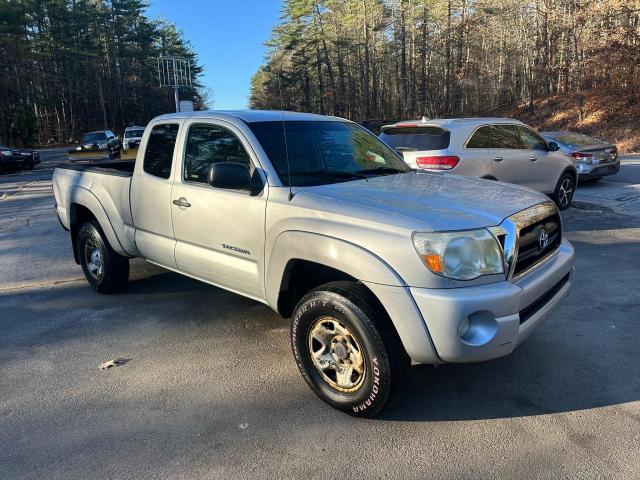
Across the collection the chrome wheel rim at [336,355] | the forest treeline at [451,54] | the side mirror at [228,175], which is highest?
the forest treeline at [451,54]

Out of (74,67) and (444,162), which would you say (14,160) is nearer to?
(444,162)

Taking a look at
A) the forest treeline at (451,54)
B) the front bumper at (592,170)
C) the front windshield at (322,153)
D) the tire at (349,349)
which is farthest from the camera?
the forest treeline at (451,54)

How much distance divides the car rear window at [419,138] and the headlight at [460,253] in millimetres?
5198

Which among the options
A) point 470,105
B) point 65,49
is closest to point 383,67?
point 470,105

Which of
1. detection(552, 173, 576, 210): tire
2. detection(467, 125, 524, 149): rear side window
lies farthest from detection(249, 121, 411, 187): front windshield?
detection(552, 173, 576, 210): tire

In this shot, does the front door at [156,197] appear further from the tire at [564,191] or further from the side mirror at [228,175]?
the tire at [564,191]

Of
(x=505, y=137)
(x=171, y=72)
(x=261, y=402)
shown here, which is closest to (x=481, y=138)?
(x=505, y=137)

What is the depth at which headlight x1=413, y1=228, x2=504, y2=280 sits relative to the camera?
8.84ft

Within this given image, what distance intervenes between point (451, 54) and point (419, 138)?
4384 centimetres

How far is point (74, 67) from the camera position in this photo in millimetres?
59688

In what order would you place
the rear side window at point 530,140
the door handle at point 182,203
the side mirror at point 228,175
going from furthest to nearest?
the rear side window at point 530,140, the door handle at point 182,203, the side mirror at point 228,175

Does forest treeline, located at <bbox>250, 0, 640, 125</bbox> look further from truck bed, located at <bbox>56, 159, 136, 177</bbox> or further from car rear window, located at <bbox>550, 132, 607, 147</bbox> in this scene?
truck bed, located at <bbox>56, 159, 136, 177</bbox>

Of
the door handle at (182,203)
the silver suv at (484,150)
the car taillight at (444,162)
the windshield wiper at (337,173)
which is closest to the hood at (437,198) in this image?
the windshield wiper at (337,173)

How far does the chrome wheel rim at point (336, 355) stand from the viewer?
9.86ft
